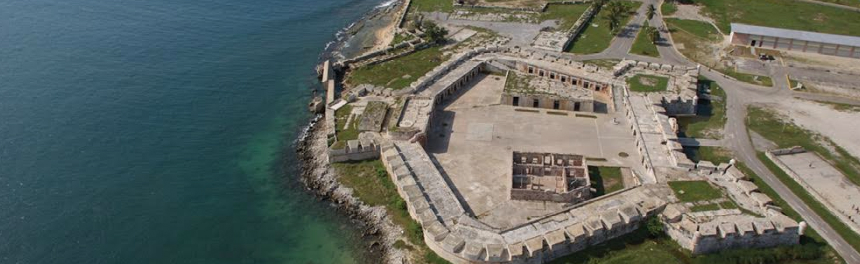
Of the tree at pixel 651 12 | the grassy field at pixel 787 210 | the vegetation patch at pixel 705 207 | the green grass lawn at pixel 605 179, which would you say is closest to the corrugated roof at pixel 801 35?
the tree at pixel 651 12

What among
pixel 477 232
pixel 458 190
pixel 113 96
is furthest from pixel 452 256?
pixel 113 96

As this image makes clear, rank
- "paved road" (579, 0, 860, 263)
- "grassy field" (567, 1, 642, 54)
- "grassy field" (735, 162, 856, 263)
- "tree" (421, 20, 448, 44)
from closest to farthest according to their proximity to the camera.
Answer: "grassy field" (735, 162, 856, 263), "paved road" (579, 0, 860, 263), "grassy field" (567, 1, 642, 54), "tree" (421, 20, 448, 44)

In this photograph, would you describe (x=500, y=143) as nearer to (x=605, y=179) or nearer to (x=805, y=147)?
(x=605, y=179)

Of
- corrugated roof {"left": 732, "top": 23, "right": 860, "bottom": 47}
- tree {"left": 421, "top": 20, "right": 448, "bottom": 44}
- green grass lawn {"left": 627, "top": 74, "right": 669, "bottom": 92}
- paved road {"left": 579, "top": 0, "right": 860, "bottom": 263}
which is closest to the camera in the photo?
paved road {"left": 579, "top": 0, "right": 860, "bottom": 263}

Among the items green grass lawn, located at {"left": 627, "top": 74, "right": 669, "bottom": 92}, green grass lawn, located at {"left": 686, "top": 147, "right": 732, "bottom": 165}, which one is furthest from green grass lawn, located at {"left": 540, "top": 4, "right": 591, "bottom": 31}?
green grass lawn, located at {"left": 686, "top": 147, "right": 732, "bottom": 165}

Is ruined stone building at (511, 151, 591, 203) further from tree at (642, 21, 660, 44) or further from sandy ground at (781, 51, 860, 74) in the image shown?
sandy ground at (781, 51, 860, 74)

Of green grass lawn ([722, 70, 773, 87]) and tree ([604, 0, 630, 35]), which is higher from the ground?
tree ([604, 0, 630, 35])
